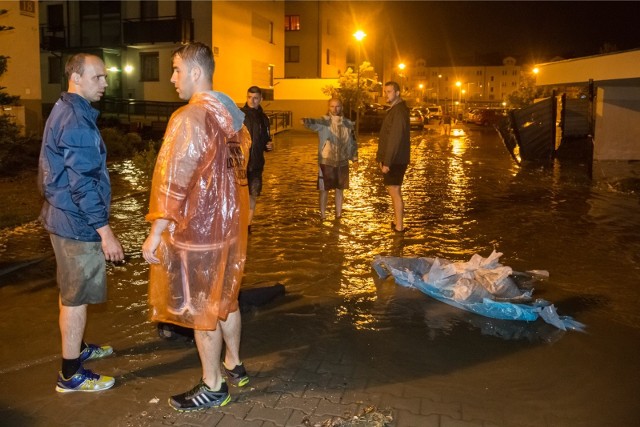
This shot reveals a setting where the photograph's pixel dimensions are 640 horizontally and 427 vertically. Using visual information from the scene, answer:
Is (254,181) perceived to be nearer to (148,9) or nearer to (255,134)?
(255,134)

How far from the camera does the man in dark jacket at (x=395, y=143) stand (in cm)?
877

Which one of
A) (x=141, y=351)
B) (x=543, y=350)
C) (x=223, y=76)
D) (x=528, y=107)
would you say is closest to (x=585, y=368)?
(x=543, y=350)

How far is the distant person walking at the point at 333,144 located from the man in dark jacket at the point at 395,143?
2.06 ft

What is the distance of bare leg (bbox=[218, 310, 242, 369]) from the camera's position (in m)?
4.02

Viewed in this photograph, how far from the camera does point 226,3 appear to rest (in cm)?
3212

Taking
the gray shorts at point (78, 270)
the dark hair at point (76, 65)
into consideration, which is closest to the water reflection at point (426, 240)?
the gray shorts at point (78, 270)

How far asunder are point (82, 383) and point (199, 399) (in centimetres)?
84

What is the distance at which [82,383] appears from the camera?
4.13 meters

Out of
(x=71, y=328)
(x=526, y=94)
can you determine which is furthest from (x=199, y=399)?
(x=526, y=94)

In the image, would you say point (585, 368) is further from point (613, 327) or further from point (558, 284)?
point (558, 284)

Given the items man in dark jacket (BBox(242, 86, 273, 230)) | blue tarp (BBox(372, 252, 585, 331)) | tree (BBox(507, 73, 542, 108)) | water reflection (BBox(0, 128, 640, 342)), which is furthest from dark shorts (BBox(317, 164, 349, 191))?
tree (BBox(507, 73, 542, 108))

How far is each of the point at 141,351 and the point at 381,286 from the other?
2653 millimetres

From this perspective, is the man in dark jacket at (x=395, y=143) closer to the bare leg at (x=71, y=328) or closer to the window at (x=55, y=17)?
the bare leg at (x=71, y=328)

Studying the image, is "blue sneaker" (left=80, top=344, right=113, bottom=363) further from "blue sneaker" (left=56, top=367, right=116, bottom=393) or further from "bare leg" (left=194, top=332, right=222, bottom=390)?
"bare leg" (left=194, top=332, right=222, bottom=390)
